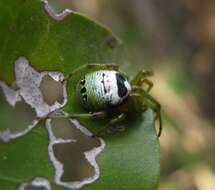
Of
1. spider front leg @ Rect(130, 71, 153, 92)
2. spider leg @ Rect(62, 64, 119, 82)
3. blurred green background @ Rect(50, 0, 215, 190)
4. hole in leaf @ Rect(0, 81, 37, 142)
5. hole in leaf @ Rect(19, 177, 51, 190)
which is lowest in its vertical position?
blurred green background @ Rect(50, 0, 215, 190)

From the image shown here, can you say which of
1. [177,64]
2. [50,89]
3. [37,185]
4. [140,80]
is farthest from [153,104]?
[177,64]

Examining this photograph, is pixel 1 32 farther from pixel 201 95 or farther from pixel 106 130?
pixel 201 95

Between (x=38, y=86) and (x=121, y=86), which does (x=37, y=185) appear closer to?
(x=38, y=86)

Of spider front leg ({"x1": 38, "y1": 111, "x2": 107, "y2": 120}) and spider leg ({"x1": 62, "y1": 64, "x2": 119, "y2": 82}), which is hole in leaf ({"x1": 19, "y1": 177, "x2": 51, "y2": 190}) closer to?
spider front leg ({"x1": 38, "y1": 111, "x2": 107, "y2": 120})

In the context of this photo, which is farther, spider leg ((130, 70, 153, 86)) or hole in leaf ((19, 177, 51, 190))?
spider leg ((130, 70, 153, 86))

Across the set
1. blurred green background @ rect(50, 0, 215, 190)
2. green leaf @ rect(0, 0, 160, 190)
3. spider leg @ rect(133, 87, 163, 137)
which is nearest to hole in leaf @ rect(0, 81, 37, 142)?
green leaf @ rect(0, 0, 160, 190)

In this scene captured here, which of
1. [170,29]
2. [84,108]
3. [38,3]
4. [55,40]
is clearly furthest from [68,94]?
[170,29]

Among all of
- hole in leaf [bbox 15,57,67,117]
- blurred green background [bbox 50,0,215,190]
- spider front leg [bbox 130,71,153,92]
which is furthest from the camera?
blurred green background [bbox 50,0,215,190]

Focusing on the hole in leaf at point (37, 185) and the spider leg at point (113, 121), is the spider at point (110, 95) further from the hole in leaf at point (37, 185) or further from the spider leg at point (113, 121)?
the hole in leaf at point (37, 185)
